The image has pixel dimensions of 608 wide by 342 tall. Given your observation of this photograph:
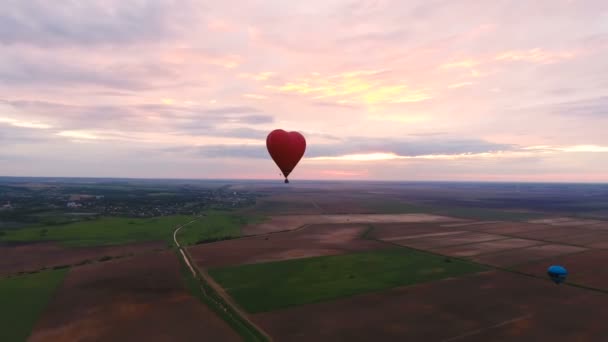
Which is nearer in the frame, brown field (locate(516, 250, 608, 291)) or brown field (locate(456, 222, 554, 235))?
brown field (locate(516, 250, 608, 291))

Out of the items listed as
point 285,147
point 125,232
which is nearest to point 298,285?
point 285,147

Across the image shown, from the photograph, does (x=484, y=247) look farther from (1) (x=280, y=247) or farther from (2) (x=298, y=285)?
(2) (x=298, y=285)

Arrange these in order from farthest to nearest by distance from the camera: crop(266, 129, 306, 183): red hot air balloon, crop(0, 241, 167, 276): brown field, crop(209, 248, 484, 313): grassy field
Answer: crop(0, 241, 167, 276): brown field, crop(266, 129, 306, 183): red hot air balloon, crop(209, 248, 484, 313): grassy field

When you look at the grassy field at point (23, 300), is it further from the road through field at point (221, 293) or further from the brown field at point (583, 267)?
the brown field at point (583, 267)

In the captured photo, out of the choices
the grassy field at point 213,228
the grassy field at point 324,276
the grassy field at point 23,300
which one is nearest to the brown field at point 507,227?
the grassy field at point 324,276

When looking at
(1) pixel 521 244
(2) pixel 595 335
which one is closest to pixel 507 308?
(2) pixel 595 335

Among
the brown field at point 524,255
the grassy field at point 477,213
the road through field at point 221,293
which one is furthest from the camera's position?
the grassy field at point 477,213

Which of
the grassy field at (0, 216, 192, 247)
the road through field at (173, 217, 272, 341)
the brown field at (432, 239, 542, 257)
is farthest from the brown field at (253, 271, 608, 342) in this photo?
the grassy field at (0, 216, 192, 247)

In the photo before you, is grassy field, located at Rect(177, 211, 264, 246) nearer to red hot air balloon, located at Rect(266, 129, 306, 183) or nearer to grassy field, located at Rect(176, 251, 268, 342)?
grassy field, located at Rect(176, 251, 268, 342)
